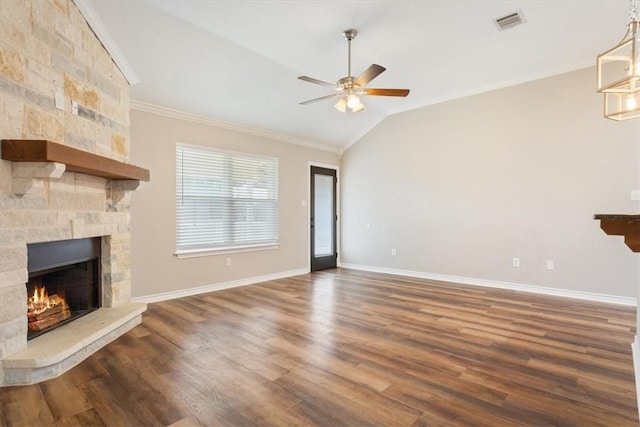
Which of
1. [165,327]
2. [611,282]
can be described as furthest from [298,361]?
[611,282]

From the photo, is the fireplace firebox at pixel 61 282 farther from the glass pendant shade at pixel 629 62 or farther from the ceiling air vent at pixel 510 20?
the ceiling air vent at pixel 510 20

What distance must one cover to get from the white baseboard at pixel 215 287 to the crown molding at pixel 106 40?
270 cm

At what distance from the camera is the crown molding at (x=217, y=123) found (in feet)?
14.1

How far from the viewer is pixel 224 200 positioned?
5.29 m

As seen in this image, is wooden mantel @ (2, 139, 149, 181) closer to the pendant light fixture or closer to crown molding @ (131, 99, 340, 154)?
crown molding @ (131, 99, 340, 154)

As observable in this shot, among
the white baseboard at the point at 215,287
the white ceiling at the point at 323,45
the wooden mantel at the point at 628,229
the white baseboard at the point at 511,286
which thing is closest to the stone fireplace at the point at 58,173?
the white ceiling at the point at 323,45

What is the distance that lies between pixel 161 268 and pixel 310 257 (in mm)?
2942

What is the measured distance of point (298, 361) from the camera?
8.50ft

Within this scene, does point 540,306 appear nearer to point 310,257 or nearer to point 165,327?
point 310,257

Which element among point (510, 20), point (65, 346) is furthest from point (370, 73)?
point (65, 346)

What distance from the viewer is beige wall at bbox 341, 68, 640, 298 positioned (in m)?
4.28

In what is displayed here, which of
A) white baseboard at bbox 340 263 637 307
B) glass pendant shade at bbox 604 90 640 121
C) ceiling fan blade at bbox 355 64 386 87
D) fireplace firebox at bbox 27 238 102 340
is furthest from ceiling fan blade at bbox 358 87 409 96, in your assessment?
white baseboard at bbox 340 263 637 307

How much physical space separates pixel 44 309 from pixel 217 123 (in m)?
3.26

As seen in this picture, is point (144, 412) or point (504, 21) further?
point (504, 21)
